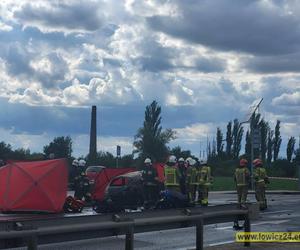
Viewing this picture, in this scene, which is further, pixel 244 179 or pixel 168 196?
pixel 244 179

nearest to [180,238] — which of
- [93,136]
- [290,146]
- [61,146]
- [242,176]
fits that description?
[242,176]

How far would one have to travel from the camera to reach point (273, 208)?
22.8 m

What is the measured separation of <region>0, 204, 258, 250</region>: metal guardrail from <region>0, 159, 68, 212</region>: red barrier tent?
32.7ft

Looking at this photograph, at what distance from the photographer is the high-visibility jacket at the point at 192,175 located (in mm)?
22859

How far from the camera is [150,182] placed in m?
21.3

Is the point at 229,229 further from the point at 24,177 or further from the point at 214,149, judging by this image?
the point at 214,149

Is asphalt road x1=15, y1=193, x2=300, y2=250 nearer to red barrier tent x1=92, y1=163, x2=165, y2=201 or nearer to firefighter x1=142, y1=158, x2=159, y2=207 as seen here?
firefighter x1=142, y1=158, x2=159, y2=207

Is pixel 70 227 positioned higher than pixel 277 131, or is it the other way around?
pixel 277 131

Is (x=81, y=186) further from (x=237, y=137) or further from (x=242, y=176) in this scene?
(x=237, y=137)

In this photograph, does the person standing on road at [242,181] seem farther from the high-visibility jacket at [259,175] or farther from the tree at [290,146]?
the tree at [290,146]

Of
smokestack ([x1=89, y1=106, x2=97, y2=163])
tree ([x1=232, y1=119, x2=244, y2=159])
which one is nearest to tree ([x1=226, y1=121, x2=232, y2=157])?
tree ([x1=232, y1=119, x2=244, y2=159])

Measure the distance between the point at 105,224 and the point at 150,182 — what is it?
42.4 feet

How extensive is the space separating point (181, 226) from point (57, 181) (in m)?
11.2

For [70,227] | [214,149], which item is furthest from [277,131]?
[70,227]
